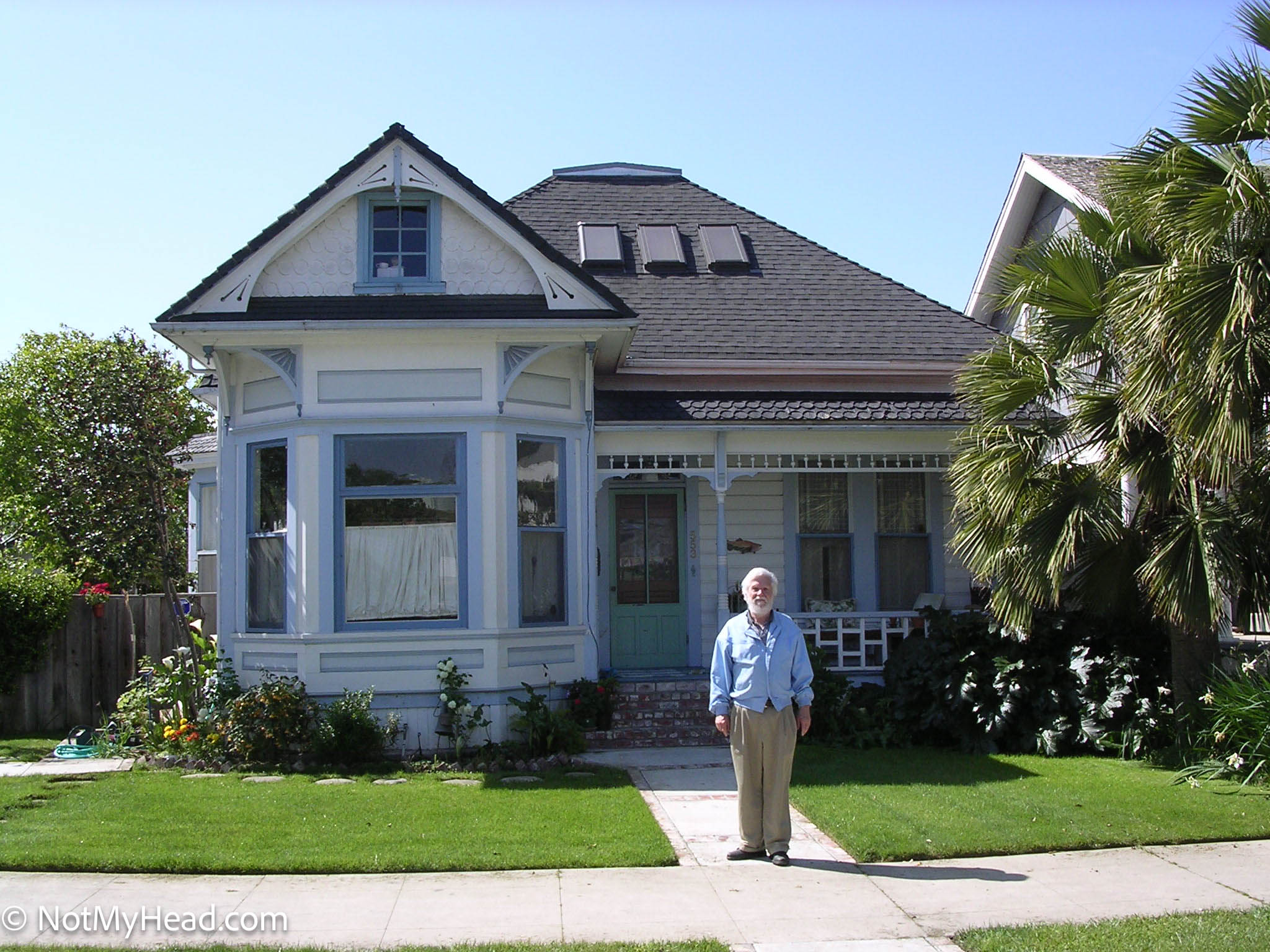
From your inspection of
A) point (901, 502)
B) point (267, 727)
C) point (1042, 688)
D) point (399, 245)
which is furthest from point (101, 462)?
point (1042, 688)

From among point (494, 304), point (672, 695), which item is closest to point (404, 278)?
point (494, 304)

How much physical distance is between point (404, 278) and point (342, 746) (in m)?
4.65

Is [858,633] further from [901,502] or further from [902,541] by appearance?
[901,502]

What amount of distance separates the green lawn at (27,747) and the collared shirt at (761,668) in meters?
7.76

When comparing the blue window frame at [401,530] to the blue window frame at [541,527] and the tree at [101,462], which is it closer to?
the blue window frame at [541,527]

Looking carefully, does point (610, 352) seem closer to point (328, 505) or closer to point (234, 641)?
point (328, 505)

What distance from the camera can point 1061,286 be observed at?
34.5 feet

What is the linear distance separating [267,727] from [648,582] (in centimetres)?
495

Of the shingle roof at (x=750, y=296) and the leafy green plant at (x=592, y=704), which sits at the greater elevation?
the shingle roof at (x=750, y=296)

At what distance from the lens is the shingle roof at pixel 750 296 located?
1458 centimetres


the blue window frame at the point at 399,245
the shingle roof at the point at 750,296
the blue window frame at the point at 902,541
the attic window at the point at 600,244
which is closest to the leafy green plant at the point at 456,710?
the blue window frame at the point at 399,245

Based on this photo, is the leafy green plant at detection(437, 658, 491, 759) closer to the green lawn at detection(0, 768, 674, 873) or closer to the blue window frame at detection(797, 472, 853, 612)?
the green lawn at detection(0, 768, 674, 873)

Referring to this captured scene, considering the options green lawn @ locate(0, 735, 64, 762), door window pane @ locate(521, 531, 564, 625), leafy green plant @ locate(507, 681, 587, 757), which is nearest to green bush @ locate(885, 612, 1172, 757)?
leafy green plant @ locate(507, 681, 587, 757)

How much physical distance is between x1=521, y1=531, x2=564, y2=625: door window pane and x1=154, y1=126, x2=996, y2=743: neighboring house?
0.09 ft
